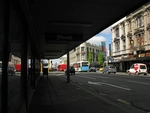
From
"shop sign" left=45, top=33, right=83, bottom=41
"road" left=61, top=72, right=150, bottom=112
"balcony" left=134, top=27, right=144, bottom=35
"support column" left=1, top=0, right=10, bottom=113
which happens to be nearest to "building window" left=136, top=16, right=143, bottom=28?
"balcony" left=134, top=27, right=144, bottom=35

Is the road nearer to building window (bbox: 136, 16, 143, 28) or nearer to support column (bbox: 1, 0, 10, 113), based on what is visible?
A: support column (bbox: 1, 0, 10, 113)

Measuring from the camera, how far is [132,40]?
184 ft

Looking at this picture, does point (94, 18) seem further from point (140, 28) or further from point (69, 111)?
point (140, 28)

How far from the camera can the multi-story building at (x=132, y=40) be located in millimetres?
50719

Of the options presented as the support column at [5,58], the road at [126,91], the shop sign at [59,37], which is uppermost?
the shop sign at [59,37]

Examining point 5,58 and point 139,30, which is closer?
point 5,58

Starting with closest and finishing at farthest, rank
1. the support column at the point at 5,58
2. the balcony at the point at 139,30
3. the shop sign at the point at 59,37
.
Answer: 1. the support column at the point at 5,58
2. the shop sign at the point at 59,37
3. the balcony at the point at 139,30

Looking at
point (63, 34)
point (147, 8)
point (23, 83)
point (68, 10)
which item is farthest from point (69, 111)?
point (147, 8)

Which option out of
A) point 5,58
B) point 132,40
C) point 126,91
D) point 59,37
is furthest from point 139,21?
point 5,58

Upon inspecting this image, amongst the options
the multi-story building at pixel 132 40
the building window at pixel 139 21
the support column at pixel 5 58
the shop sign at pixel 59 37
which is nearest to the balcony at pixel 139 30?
the multi-story building at pixel 132 40

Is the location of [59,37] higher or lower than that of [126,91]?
higher

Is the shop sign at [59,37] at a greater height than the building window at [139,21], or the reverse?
the building window at [139,21]

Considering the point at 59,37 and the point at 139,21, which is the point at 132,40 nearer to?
the point at 139,21

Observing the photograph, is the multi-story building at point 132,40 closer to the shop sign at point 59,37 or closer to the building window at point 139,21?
the building window at point 139,21
